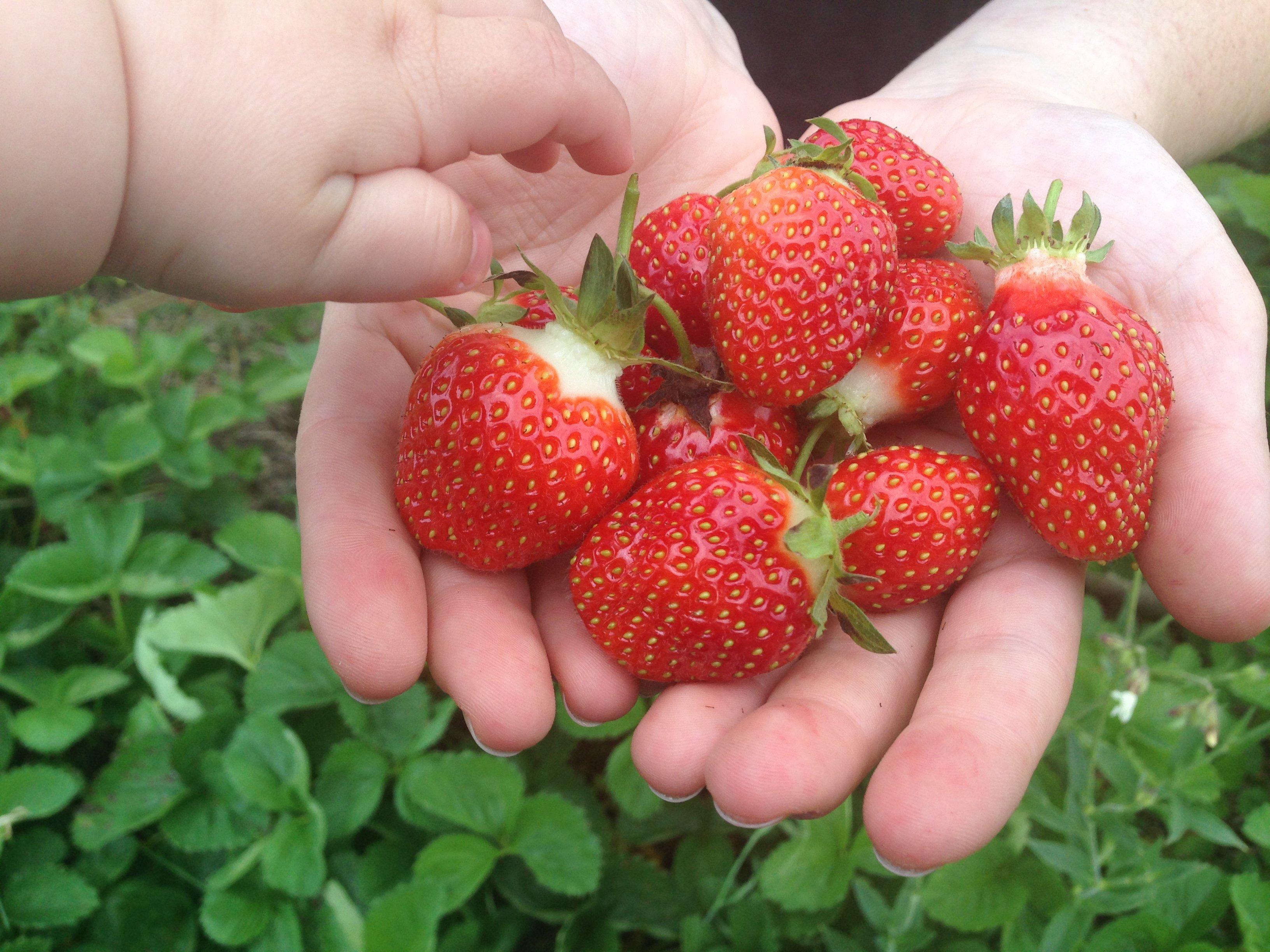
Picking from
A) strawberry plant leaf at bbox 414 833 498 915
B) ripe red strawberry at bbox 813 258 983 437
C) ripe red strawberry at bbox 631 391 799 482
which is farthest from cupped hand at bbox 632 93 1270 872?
strawberry plant leaf at bbox 414 833 498 915

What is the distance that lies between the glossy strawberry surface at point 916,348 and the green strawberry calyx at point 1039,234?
0.22ft

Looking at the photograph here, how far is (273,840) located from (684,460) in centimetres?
80

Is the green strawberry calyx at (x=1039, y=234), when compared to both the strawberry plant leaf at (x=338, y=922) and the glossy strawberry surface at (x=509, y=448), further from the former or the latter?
the strawberry plant leaf at (x=338, y=922)

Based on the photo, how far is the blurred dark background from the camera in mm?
2318

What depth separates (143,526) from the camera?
76.6 inches

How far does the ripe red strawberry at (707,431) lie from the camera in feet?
4.17

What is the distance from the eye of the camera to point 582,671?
1.18 metres

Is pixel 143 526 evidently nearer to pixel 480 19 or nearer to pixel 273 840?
pixel 273 840

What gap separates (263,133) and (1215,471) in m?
1.07

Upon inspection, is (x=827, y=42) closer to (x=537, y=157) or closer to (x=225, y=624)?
(x=537, y=157)

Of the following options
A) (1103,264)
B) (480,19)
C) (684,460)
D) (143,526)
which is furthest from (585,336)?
(143,526)

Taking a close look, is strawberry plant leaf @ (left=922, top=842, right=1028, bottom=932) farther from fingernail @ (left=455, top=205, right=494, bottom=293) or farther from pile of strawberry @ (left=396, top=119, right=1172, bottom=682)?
fingernail @ (left=455, top=205, right=494, bottom=293)

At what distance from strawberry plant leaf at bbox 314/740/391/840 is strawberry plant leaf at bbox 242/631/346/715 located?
10 centimetres

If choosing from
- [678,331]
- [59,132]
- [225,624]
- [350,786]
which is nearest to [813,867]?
[350,786]
